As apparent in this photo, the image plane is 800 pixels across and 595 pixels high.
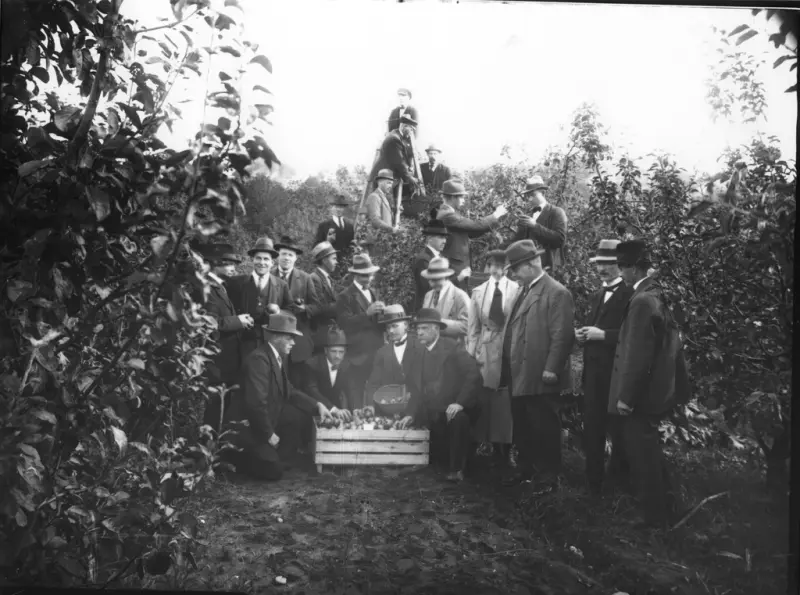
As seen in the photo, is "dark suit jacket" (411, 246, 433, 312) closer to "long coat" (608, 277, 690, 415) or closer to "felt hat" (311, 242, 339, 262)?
"felt hat" (311, 242, 339, 262)

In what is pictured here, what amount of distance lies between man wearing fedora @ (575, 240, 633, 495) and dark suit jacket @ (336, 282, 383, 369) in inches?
47.3

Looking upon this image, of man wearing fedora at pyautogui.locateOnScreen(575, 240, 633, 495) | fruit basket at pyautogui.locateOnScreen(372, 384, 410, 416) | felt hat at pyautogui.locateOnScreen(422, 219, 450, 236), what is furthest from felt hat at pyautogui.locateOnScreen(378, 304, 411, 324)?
man wearing fedora at pyautogui.locateOnScreen(575, 240, 633, 495)

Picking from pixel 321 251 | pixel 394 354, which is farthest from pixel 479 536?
pixel 321 251

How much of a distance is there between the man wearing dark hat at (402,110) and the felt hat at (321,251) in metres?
0.79

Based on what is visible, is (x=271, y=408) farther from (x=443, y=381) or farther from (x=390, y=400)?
(x=443, y=381)

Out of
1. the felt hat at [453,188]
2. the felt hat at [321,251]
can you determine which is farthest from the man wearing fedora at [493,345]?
the felt hat at [321,251]

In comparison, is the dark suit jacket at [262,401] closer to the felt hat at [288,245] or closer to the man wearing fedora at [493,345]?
the felt hat at [288,245]

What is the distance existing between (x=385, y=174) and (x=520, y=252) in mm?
956

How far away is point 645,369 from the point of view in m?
4.34

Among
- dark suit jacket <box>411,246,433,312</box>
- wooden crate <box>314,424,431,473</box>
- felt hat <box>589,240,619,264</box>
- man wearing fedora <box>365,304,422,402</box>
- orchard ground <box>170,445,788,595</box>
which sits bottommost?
orchard ground <box>170,445,788,595</box>

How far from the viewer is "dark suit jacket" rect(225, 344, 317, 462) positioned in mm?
4332

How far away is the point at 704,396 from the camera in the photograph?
171 inches

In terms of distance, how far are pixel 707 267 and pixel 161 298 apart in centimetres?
313

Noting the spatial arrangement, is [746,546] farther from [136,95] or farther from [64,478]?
[136,95]
